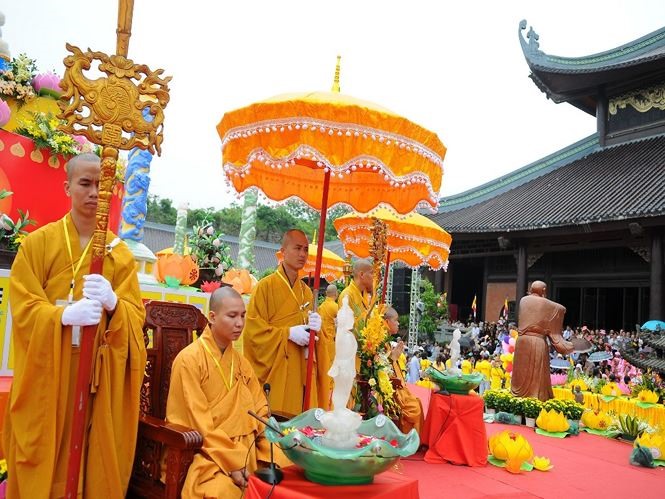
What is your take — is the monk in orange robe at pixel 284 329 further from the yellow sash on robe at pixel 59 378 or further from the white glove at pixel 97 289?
the white glove at pixel 97 289

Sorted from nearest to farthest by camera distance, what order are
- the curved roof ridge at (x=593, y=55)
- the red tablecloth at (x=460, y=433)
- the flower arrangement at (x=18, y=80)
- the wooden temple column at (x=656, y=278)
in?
the red tablecloth at (x=460, y=433) → the flower arrangement at (x=18, y=80) → the wooden temple column at (x=656, y=278) → the curved roof ridge at (x=593, y=55)

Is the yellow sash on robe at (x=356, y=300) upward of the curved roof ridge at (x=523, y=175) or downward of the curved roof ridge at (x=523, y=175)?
downward

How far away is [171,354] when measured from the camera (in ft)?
10.7

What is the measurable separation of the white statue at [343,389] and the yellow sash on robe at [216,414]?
0.71m

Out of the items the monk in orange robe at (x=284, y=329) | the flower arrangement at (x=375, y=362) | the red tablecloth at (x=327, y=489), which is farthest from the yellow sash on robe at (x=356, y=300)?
the red tablecloth at (x=327, y=489)

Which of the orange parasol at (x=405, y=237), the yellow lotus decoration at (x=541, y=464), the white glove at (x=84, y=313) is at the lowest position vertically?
the yellow lotus decoration at (x=541, y=464)

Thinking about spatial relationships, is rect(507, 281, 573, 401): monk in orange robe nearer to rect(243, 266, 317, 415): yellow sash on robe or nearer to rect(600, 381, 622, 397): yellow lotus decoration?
rect(600, 381, 622, 397): yellow lotus decoration

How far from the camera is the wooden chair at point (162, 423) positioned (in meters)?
2.45

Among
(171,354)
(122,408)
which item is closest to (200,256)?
(171,354)

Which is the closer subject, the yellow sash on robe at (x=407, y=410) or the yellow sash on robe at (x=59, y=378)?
the yellow sash on robe at (x=59, y=378)

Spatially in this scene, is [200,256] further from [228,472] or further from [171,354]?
[228,472]

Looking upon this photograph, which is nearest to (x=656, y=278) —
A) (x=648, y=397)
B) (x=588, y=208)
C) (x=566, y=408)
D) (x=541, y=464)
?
(x=588, y=208)

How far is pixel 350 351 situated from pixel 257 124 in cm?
188

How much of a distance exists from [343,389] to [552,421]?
5196 millimetres
